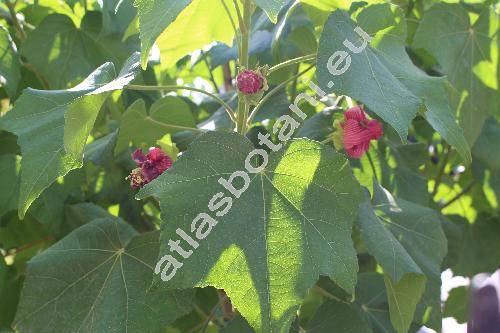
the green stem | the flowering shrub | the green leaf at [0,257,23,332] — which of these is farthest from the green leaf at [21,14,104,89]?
the green stem

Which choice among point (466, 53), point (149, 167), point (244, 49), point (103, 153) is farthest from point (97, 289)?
point (466, 53)

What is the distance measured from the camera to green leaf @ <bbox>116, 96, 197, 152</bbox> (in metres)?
1.31

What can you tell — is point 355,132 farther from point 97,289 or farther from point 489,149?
point 489,149

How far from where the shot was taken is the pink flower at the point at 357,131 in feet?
3.77

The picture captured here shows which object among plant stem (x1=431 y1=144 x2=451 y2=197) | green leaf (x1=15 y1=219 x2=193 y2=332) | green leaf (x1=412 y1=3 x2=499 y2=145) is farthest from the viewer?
plant stem (x1=431 y1=144 x2=451 y2=197)

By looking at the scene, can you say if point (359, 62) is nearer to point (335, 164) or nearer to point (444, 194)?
point (335, 164)

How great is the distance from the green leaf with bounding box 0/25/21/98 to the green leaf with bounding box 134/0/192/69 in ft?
2.02

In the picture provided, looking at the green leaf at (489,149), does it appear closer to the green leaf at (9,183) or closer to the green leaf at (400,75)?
the green leaf at (400,75)

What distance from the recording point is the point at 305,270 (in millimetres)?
903

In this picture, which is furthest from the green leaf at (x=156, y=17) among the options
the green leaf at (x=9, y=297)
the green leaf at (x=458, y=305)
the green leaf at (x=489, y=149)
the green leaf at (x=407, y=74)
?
the green leaf at (x=458, y=305)

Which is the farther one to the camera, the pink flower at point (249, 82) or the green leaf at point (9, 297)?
the green leaf at point (9, 297)

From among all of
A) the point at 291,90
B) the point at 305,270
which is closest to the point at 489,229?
the point at 291,90

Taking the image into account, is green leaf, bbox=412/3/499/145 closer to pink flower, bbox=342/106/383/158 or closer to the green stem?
pink flower, bbox=342/106/383/158

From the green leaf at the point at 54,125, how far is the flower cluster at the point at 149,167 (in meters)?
0.13
